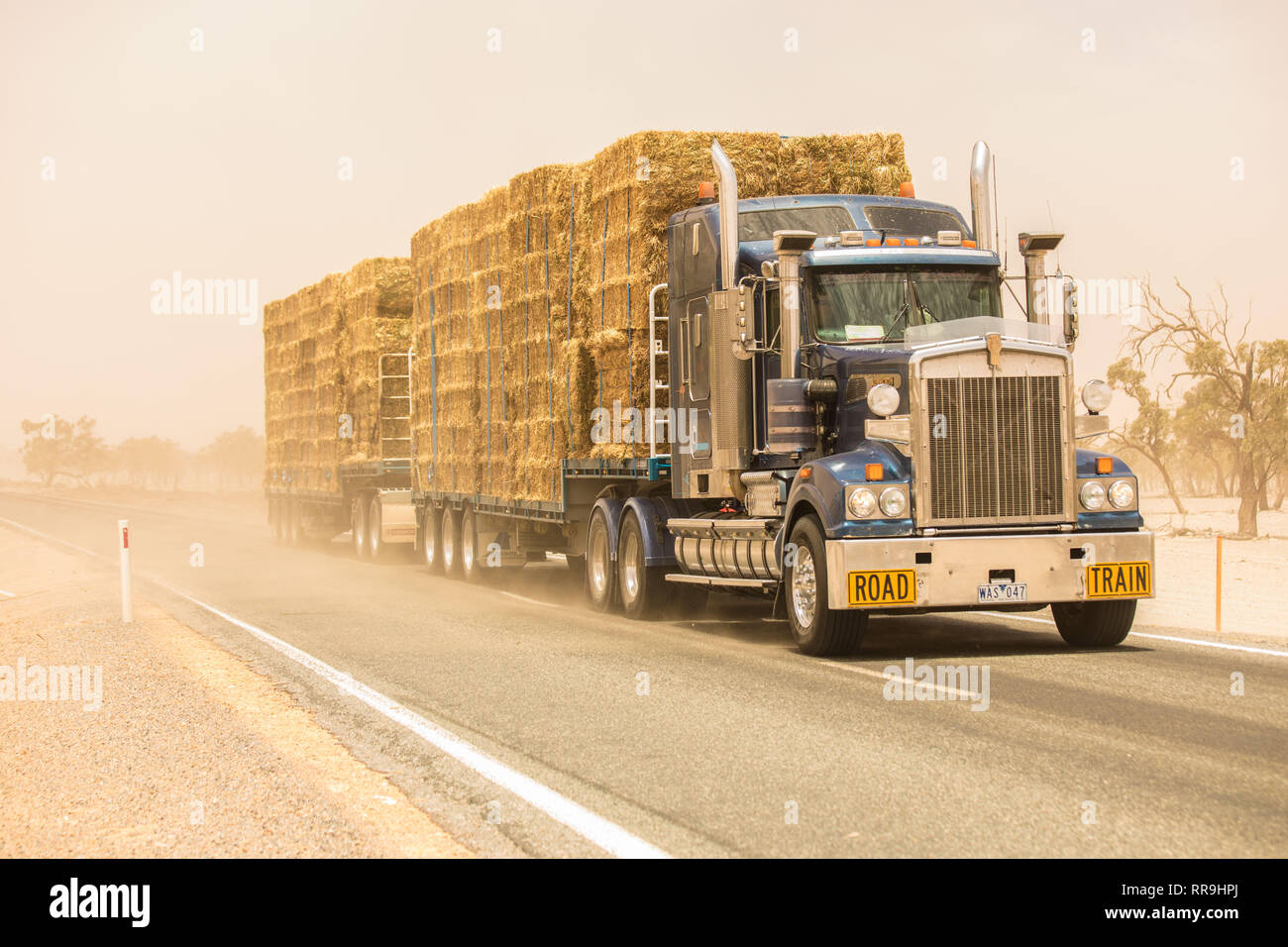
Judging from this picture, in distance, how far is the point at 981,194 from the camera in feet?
46.2

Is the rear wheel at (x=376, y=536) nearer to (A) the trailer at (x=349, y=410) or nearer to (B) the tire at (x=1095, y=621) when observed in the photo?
(A) the trailer at (x=349, y=410)

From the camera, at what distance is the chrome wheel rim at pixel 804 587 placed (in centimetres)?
1183

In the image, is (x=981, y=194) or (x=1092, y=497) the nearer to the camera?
(x=1092, y=497)

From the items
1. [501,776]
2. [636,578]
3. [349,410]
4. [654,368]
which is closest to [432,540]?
[349,410]

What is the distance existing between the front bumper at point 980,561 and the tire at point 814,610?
0.26 m

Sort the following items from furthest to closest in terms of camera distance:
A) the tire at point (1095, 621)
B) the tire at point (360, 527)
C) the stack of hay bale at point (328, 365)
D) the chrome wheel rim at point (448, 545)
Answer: the tire at point (360, 527) → the stack of hay bale at point (328, 365) → the chrome wheel rim at point (448, 545) → the tire at point (1095, 621)

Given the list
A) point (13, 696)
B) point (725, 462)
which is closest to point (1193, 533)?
point (725, 462)

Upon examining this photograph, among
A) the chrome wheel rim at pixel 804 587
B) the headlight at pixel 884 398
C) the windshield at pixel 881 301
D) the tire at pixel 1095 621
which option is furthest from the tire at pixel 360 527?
the headlight at pixel 884 398

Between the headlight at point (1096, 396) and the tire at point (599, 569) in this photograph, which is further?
the tire at point (599, 569)

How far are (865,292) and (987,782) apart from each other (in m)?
6.69

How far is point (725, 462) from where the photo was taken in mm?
13922

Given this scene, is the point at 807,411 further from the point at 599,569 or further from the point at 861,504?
the point at 599,569

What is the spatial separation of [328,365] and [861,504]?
24161mm
